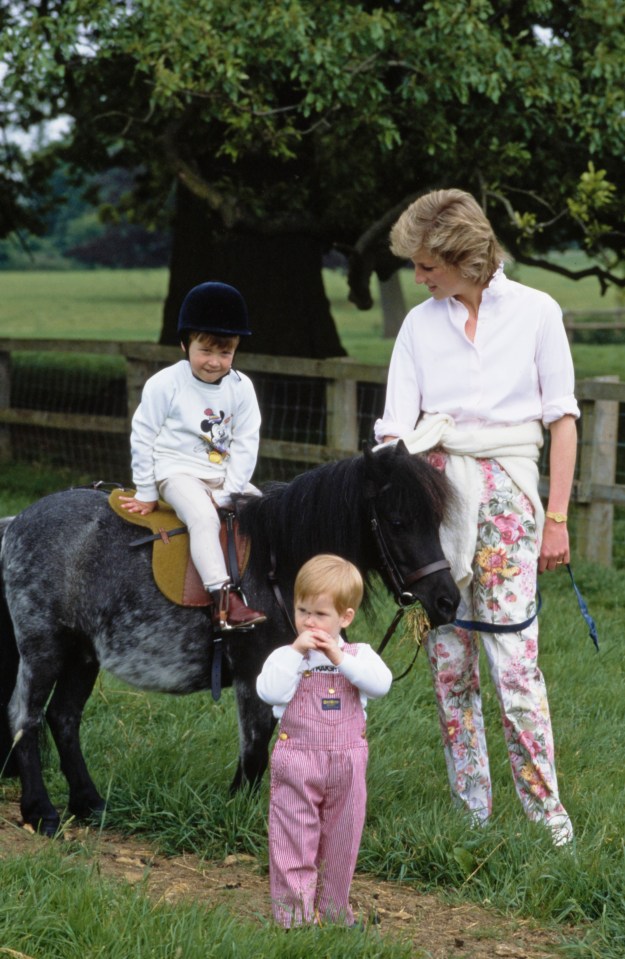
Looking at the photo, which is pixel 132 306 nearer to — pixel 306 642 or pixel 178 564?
pixel 178 564

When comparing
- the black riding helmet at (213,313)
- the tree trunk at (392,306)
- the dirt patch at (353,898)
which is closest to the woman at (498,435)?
the dirt patch at (353,898)

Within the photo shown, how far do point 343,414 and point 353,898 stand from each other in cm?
607

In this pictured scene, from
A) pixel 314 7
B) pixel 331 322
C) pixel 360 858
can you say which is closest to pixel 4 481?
pixel 331 322

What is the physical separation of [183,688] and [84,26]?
663 cm

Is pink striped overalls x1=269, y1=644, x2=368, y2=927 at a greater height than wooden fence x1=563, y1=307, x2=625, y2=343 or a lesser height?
lesser

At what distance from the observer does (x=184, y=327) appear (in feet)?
14.2

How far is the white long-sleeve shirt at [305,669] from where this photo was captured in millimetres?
3221

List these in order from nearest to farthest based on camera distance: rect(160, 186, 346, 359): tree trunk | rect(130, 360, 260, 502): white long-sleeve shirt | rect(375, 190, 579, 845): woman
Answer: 1. rect(375, 190, 579, 845): woman
2. rect(130, 360, 260, 502): white long-sleeve shirt
3. rect(160, 186, 346, 359): tree trunk

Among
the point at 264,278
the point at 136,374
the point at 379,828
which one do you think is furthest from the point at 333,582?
the point at 264,278

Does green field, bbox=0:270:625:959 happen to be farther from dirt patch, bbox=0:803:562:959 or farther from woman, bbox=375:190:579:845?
woman, bbox=375:190:579:845

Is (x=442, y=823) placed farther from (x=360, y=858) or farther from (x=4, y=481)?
(x=4, y=481)

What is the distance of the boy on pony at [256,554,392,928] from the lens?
3232 mm

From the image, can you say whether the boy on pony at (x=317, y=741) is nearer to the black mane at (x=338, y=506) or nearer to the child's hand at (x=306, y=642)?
the child's hand at (x=306, y=642)

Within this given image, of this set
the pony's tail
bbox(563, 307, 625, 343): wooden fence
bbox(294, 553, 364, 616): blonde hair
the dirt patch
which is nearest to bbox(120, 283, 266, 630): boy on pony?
the pony's tail
